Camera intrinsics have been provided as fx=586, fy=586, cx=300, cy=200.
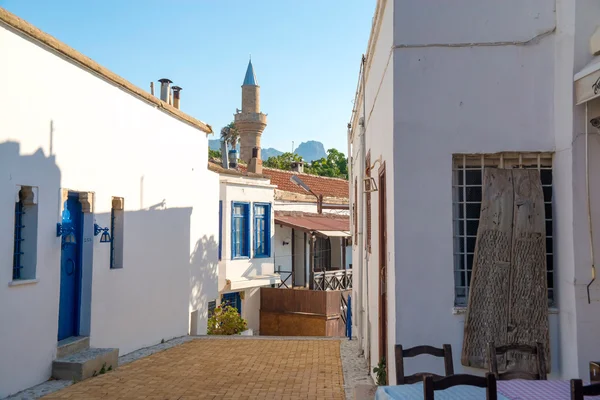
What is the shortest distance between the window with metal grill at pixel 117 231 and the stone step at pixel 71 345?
158 cm

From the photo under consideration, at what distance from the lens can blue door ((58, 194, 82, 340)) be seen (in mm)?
8594

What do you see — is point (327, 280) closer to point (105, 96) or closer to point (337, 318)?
point (337, 318)

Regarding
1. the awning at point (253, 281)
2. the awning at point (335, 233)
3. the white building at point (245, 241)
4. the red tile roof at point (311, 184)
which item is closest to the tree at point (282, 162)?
the red tile roof at point (311, 184)

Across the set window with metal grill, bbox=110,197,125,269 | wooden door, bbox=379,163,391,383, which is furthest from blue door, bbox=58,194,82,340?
wooden door, bbox=379,163,391,383

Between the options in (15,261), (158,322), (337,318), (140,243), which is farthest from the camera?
(337,318)

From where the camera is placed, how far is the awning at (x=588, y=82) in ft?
16.1

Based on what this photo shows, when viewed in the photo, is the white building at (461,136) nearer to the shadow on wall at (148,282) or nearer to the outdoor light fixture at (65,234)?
the outdoor light fixture at (65,234)

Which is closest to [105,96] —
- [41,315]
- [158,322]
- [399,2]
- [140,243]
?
[140,243]

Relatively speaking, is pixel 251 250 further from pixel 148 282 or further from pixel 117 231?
pixel 117 231

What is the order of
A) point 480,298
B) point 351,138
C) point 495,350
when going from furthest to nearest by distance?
point 351,138, point 480,298, point 495,350

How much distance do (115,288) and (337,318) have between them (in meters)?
10.7

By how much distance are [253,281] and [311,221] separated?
4.08 m

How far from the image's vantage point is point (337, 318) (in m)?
19.3

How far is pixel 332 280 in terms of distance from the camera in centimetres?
2083
